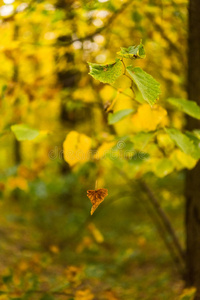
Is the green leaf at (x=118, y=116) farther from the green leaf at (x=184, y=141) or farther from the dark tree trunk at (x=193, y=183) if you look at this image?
the dark tree trunk at (x=193, y=183)

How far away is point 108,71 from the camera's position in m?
0.91

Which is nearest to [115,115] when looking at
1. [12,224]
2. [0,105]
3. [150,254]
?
[0,105]

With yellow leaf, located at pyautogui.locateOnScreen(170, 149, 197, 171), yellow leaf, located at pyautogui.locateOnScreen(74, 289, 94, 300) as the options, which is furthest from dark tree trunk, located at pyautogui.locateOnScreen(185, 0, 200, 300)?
yellow leaf, located at pyautogui.locateOnScreen(74, 289, 94, 300)

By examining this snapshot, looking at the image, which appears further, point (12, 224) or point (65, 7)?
point (12, 224)

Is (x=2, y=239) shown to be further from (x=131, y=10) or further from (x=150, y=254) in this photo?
(x=131, y=10)

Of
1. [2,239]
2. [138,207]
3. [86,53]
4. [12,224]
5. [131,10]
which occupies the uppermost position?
[131,10]

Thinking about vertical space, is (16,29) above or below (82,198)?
above

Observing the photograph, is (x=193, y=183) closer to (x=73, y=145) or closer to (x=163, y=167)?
(x=163, y=167)

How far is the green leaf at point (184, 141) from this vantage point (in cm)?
124

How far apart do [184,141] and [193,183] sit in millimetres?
958

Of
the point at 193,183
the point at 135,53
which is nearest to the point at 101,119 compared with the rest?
the point at 193,183

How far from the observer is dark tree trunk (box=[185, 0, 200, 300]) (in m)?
2.00

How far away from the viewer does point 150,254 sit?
5.37 metres

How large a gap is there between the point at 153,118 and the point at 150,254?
4.52m
